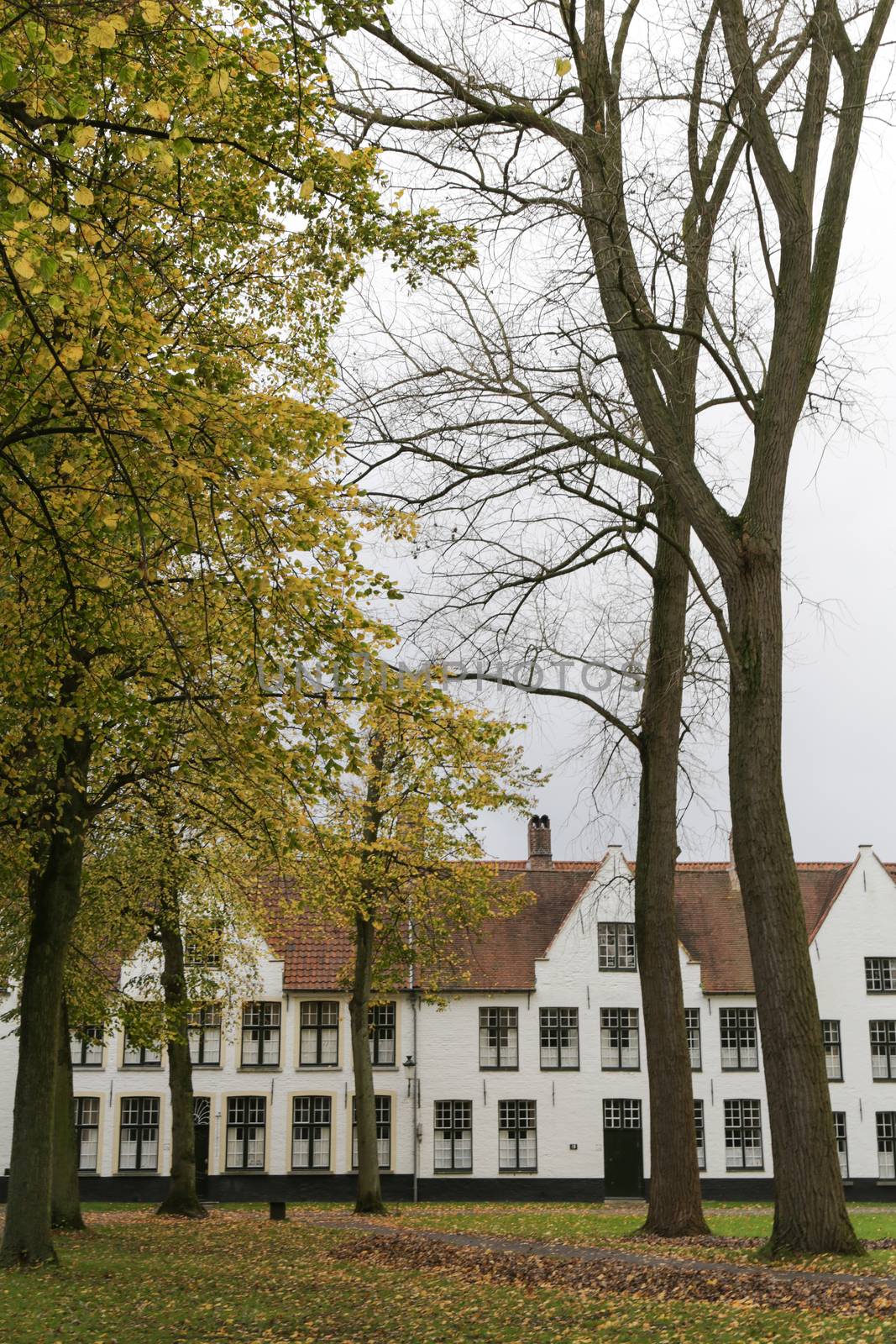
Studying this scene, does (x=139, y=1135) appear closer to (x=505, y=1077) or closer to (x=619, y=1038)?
(x=505, y=1077)

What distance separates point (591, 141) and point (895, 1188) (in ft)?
109

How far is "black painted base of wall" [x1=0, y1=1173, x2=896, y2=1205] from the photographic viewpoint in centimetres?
3581

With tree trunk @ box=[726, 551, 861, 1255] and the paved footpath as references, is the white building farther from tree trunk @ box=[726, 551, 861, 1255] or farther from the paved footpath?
tree trunk @ box=[726, 551, 861, 1255]

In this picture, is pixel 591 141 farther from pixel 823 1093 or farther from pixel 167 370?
pixel 823 1093

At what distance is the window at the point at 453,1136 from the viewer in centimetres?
3659

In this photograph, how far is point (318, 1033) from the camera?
37500 mm

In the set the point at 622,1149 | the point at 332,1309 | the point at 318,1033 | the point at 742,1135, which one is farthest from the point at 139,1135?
the point at 332,1309

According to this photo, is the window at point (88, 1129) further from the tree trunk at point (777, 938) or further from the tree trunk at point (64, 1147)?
the tree trunk at point (777, 938)

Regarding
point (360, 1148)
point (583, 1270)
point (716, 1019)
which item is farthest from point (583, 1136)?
point (583, 1270)

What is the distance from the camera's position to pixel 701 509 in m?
12.9

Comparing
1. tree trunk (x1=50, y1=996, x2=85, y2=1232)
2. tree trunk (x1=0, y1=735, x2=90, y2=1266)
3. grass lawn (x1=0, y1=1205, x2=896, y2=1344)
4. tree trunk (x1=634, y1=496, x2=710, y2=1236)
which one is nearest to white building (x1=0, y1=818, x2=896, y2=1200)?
tree trunk (x1=50, y1=996, x2=85, y2=1232)

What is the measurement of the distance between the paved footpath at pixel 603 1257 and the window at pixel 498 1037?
1368 centimetres

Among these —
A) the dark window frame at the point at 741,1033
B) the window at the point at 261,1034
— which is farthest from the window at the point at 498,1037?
the dark window frame at the point at 741,1033

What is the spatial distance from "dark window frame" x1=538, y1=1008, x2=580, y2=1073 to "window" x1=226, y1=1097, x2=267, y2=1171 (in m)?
8.31
